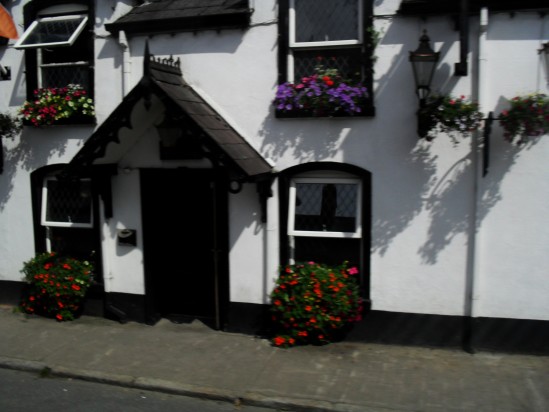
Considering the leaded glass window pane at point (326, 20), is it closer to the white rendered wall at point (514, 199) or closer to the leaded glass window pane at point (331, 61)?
the leaded glass window pane at point (331, 61)

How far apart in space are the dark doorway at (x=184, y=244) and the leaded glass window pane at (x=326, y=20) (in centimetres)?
227

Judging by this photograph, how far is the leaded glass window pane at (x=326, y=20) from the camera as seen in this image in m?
6.46

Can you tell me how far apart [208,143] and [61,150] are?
113 inches

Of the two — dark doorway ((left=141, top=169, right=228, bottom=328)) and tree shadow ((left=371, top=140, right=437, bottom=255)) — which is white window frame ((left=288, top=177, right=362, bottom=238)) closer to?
tree shadow ((left=371, top=140, right=437, bottom=255))

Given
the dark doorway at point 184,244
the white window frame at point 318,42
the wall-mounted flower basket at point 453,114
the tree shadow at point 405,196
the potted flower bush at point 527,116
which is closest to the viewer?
the potted flower bush at point 527,116

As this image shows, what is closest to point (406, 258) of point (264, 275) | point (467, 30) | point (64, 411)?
point (264, 275)

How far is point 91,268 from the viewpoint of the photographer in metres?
7.58

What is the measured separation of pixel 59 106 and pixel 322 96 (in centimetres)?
378

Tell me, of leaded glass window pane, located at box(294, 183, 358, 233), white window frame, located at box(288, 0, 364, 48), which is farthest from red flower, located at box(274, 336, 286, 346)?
white window frame, located at box(288, 0, 364, 48)

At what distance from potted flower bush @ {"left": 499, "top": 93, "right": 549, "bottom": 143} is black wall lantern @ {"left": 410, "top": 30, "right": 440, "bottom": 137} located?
0.83 metres

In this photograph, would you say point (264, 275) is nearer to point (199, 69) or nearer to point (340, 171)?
point (340, 171)

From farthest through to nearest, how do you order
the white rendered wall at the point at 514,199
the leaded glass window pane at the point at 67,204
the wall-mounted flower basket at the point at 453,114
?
the leaded glass window pane at the point at 67,204 → the white rendered wall at the point at 514,199 → the wall-mounted flower basket at the point at 453,114

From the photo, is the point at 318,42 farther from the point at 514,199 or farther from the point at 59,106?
the point at 59,106

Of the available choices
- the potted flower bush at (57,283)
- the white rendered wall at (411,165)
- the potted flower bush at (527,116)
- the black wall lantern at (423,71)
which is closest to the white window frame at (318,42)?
the white rendered wall at (411,165)
